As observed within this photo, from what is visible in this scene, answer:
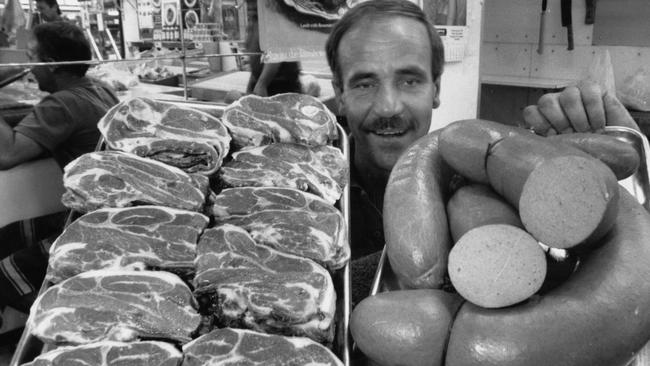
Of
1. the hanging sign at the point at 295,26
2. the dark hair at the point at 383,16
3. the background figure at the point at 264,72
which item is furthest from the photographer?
the background figure at the point at 264,72

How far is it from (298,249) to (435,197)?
0.33 m

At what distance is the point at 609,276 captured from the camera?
0.81m

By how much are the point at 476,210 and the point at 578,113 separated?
734mm

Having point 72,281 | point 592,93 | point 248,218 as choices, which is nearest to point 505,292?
point 248,218

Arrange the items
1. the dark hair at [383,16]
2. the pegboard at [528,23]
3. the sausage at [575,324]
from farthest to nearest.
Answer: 1. the pegboard at [528,23]
2. the dark hair at [383,16]
3. the sausage at [575,324]

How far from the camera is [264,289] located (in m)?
1.06

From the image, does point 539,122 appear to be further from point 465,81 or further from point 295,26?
point 465,81

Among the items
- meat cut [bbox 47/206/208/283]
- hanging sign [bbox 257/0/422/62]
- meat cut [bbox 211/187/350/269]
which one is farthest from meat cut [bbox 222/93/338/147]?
hanging sign [bbox 257/0/422/62]

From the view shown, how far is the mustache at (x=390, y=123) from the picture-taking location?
1866mm

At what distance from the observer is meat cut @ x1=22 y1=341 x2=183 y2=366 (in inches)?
37.5

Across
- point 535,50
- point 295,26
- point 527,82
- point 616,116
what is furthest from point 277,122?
point 535,50

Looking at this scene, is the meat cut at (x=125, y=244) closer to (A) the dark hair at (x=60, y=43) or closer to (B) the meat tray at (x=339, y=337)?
(B) the meat tray at (x=339, y=337)

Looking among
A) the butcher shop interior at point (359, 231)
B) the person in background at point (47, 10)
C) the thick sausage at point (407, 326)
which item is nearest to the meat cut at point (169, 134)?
the butcher shop interior at point (359, 231)

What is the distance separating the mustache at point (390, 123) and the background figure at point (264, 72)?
1.68m
